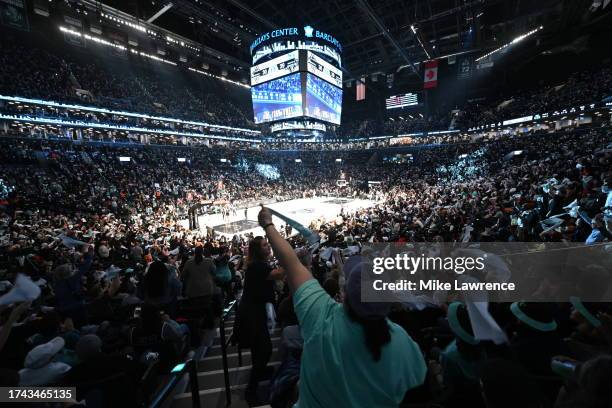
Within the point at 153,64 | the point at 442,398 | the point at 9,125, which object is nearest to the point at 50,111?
the point at 9,125

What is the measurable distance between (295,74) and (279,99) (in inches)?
85.0

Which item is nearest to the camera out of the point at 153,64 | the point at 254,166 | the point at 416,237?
the point at 416,237

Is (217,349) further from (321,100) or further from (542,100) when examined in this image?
(542,100)

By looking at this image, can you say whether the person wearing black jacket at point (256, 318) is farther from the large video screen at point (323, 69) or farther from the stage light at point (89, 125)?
the stage light at point (89, 125)

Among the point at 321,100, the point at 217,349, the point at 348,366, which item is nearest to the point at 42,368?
the point at 217,349

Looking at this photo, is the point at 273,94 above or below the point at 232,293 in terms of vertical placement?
above

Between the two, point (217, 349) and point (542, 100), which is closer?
point (217, 349)

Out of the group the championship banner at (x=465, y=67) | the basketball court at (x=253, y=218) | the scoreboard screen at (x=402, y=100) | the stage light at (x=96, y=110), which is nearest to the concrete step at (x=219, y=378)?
the basketball court at (x=253, y=218)

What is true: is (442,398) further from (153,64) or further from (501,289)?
(153,64)

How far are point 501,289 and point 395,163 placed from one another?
4675 cm

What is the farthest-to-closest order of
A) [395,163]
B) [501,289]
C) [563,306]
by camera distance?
[395,163] < [501,289] < [563,306]

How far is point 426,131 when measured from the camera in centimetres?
4331

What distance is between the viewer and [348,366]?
96cm

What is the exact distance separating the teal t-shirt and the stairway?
1737 mm
